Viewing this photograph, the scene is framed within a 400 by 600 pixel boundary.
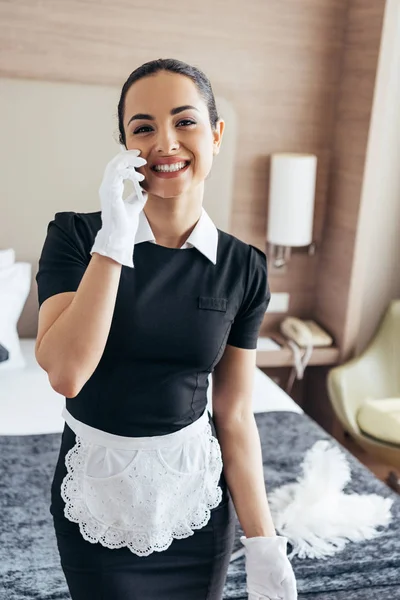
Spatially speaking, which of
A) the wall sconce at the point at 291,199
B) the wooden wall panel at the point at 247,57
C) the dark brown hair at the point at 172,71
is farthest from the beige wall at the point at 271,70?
the dark brown hair at the point at 172,71

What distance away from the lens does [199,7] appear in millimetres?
2850

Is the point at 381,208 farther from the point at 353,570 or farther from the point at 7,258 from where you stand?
the point at 353,570

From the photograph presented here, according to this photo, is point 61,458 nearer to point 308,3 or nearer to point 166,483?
point 166,483

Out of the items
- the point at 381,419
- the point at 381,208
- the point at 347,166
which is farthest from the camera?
the point at 381,208

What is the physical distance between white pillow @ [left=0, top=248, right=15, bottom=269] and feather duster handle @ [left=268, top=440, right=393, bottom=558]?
4.54 ft

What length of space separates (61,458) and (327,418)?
7.41 ft

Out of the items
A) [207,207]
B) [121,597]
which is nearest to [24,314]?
[207,207]

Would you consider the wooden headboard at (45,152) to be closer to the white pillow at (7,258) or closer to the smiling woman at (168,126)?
the white pillow at (7,258)

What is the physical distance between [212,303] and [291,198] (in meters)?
1.88

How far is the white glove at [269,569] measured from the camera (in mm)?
1196

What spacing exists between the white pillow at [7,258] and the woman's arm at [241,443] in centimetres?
167

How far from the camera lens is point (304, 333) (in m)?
3.10

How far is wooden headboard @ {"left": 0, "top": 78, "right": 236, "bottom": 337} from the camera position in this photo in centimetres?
273

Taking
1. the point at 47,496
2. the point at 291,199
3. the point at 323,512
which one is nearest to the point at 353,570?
the point at 323,512
